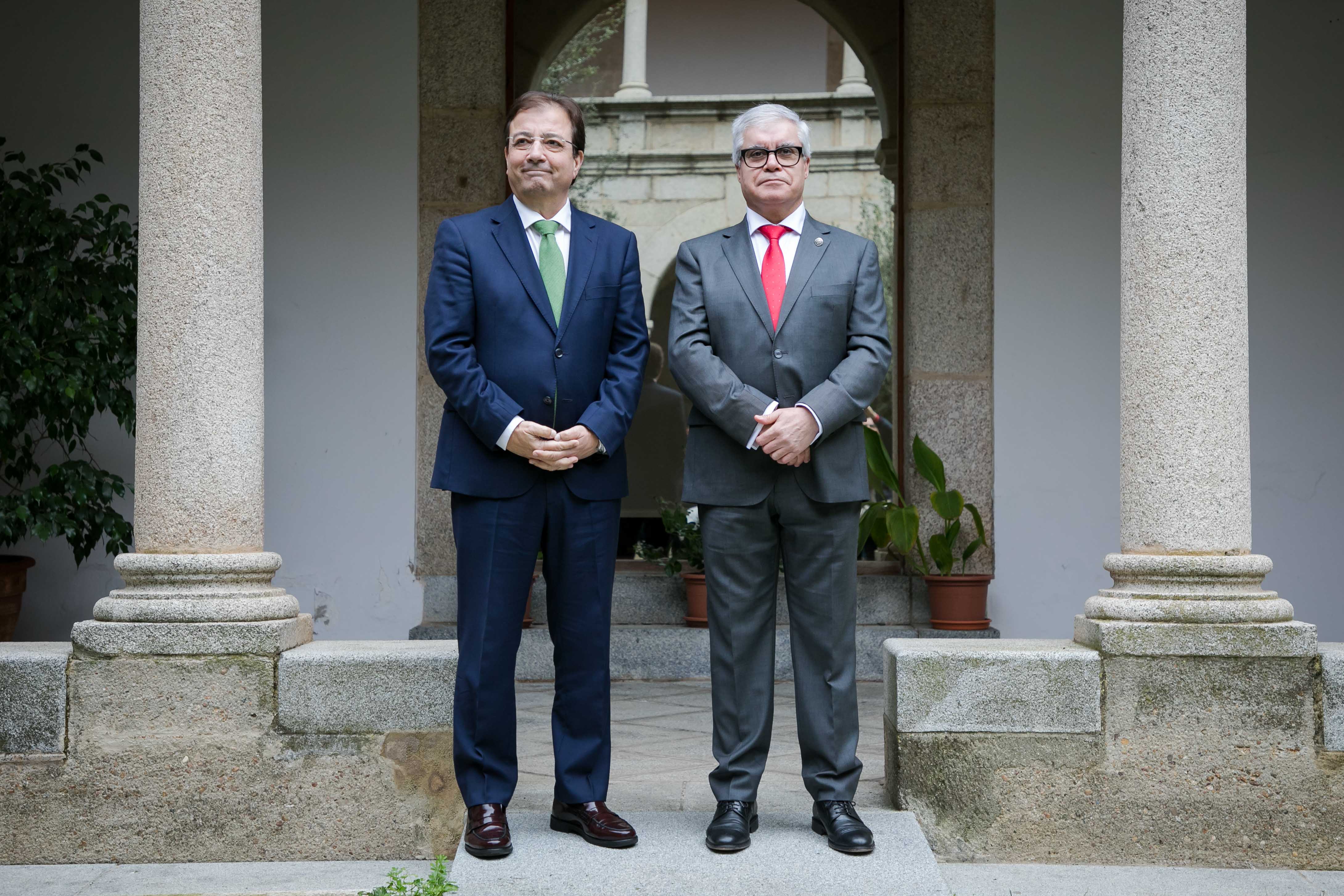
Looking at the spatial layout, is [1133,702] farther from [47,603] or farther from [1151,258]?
[47,603]

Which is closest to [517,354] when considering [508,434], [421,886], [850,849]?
[508,434]

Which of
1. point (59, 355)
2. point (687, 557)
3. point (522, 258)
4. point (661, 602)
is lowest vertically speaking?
point (661, 602)

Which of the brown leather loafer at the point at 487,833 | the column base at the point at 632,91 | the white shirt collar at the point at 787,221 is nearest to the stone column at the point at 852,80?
the column base at the point at 632,91

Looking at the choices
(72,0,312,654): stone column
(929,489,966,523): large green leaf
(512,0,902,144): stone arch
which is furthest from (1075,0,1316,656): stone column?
(512,0,902,144): stone arch

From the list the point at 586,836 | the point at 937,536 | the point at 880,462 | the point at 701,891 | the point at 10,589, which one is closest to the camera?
the point at 701,891

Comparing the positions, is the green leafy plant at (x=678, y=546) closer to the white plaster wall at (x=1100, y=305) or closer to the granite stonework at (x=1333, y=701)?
the white plaster wall at (x=1100, y=305)

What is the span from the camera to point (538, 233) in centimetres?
321

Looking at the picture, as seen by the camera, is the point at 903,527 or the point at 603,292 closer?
the point at 603,292

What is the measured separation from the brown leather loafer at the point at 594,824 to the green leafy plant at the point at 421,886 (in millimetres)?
308

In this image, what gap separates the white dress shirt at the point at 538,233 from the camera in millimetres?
3193

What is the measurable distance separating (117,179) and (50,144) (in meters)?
0.38

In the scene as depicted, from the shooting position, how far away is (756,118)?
10.2 feet

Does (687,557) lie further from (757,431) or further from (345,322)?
(757,431)

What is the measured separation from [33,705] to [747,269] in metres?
2.24
